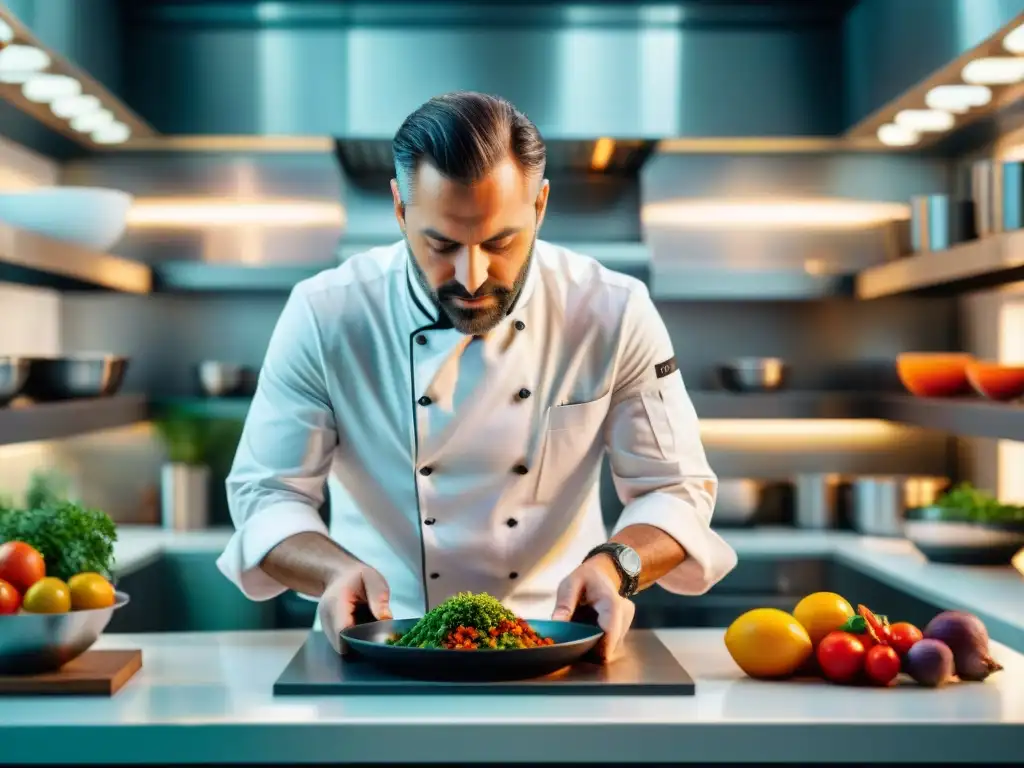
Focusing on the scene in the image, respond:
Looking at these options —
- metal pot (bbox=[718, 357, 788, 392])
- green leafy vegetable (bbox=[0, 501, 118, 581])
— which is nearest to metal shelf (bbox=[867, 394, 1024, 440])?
metal pot (bbox=[718, 357, 788, 392])

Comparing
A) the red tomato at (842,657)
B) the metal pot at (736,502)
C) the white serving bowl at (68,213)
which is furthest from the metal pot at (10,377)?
the metal pot at (736,502)

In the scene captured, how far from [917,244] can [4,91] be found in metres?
2.60

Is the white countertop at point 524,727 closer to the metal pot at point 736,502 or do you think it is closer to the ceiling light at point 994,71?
the ceiling light at point 994,71

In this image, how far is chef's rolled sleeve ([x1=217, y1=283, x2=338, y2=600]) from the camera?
1.94 metres

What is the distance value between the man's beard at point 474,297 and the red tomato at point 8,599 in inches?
28.3

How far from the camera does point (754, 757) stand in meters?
1.42

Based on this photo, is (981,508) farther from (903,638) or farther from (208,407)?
(208,407)

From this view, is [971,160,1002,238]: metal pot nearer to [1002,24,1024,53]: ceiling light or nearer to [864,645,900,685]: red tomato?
[1002,24,1024,53]: ceiling light

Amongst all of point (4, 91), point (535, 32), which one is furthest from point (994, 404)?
point (4, 91)

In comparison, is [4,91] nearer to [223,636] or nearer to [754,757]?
[223,636]

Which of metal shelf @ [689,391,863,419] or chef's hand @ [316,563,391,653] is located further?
metal shelf @ [689,391,863,419]

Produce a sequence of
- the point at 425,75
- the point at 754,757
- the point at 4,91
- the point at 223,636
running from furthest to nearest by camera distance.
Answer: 1. the point at 425,75
2. the point at 4,91
3. the point at 223,636
4. the point at 754,757

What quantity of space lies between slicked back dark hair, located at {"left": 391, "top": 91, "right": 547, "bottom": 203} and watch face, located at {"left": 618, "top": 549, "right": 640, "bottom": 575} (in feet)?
1.93

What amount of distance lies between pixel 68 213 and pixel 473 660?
1.93m
